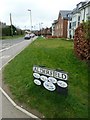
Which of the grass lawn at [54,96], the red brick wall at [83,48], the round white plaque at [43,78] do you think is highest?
the red brick wall at [83,48]

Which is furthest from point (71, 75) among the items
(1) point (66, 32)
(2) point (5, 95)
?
(1) point (66, 32)

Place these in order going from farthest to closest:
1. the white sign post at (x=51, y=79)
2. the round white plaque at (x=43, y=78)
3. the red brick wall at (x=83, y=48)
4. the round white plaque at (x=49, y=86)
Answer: the red brick wall at (x=83, y=48) < the round white plaque at (x=43, y=78) < the round white plaque at (x=49, y=86) < the white sign post at (x=51, y=79)

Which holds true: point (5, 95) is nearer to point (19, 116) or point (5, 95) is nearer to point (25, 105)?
point (25, 105)

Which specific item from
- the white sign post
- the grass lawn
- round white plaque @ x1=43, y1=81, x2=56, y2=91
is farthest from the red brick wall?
round white plaque @ x1=43, y1=81, x2=56, y2=91

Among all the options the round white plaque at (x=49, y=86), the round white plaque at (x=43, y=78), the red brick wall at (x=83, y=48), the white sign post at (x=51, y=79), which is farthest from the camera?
the red brick wall at (x=83, y=48)

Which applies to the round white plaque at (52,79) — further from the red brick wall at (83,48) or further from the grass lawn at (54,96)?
the red brick wall at (83,48)

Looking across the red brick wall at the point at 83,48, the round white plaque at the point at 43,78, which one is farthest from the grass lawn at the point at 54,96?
the red brick wall at the point at 83,48

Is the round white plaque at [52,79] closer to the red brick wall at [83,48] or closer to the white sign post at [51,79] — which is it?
the white sign post at [51,79]

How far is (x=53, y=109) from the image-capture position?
6.39 metres

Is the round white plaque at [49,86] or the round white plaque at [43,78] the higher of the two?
the round white plaque at [43,78]

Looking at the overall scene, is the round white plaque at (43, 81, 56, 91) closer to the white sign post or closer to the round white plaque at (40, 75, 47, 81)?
the white sign post

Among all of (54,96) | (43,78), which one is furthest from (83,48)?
(54,96)

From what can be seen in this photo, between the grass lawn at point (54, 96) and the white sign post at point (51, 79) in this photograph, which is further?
the white sign post at point (51, 79)

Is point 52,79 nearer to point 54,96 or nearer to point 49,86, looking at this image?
point 49,86
